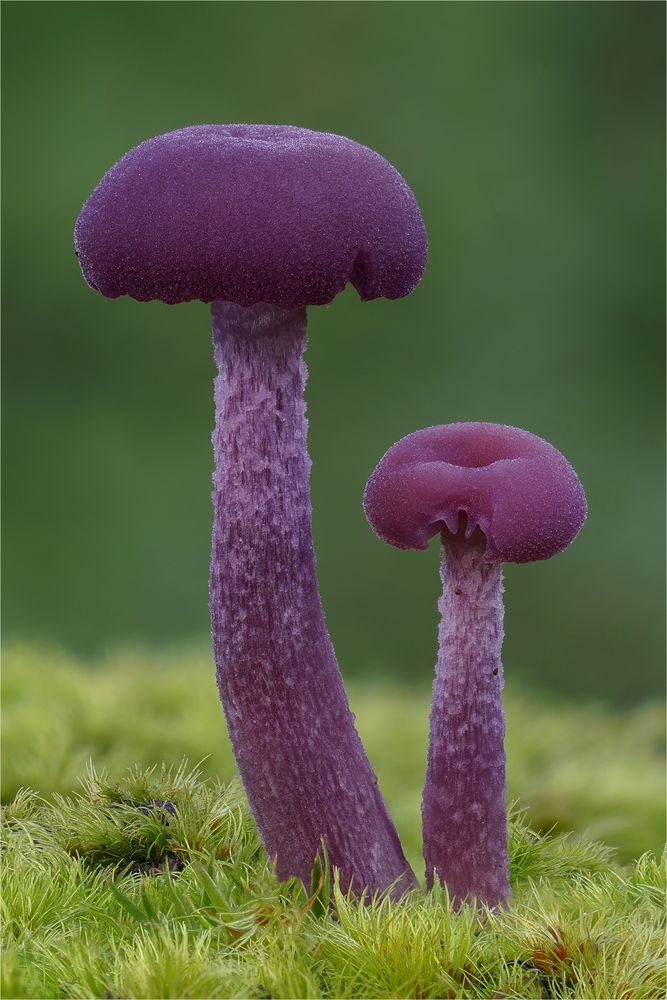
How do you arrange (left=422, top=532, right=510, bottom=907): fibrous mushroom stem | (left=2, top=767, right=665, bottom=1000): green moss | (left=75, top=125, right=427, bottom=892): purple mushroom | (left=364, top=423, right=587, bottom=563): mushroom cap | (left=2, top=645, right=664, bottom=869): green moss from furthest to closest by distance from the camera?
1. (left=2, top=645, right=664, bottom=869): green moss
2. (left=422, top=532, right=510, bottom=907): fibrous mushroom stem
3. (left=364, top=423, right=587, bottom=563): mushroom cap
4. (left=75, top=125, right=427, bottom=892): purple mushroom
5. (left=2, top=767, right=665, bottom=1000): green moss

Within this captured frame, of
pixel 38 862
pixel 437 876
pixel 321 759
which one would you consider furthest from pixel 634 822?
pixel 38 862

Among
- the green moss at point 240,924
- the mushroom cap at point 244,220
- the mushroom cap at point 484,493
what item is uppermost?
the mushroom cap at point 244,220

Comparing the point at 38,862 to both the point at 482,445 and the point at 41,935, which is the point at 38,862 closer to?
the point at 41,935

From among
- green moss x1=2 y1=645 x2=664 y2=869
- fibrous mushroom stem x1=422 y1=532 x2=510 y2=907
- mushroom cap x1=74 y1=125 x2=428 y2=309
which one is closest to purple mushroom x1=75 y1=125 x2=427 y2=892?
mushroom cap x1=74 y1=125 x2=428 y2=309

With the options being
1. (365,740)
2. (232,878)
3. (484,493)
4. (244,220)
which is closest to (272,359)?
(244,220)

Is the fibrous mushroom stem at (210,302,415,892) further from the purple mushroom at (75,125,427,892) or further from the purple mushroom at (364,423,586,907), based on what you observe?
the purple mushroom at (364,423,586,907)

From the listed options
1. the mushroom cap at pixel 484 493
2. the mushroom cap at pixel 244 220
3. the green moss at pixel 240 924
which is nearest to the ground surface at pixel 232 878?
the green moss at pixel 240 924

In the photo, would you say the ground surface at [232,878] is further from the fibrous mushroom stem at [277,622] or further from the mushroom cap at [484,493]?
the mushroom cap at [484,493]

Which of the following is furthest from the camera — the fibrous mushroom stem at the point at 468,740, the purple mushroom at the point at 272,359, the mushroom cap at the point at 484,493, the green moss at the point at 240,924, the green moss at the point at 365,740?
the green moss at the point at 365,740
